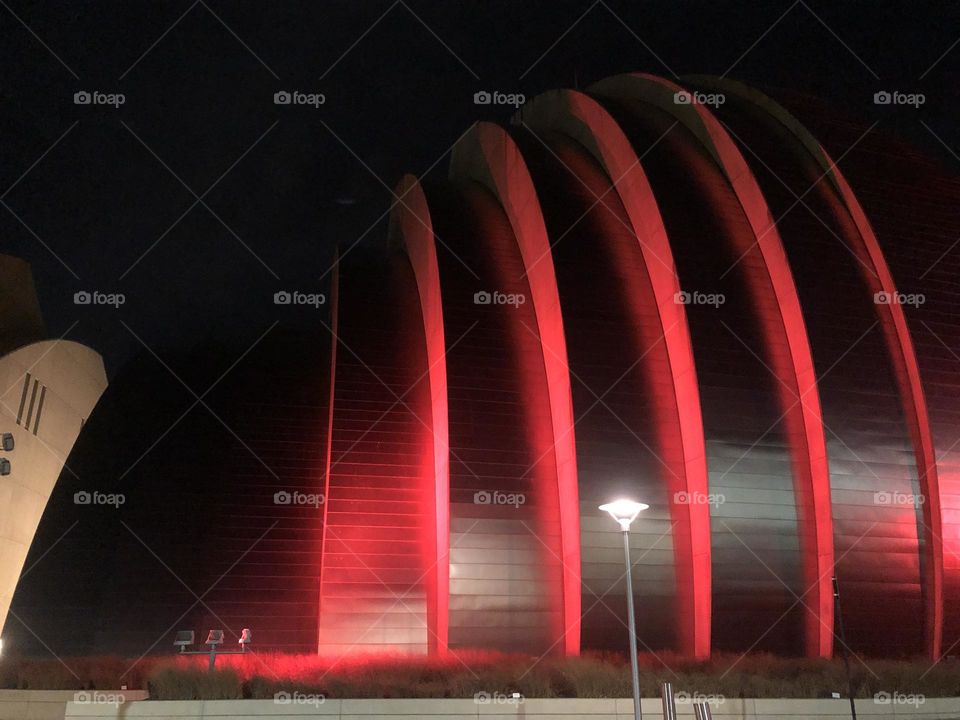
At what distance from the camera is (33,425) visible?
2392 centimetres

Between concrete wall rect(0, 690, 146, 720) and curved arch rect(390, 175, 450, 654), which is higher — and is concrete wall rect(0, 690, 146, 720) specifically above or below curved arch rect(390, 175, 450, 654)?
below

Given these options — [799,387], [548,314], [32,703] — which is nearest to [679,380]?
[799,387]

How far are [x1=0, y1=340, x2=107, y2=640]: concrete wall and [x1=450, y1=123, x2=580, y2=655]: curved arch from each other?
14.8 m

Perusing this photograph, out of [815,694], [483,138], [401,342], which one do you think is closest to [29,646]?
[401,342]

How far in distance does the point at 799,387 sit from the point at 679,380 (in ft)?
9.41

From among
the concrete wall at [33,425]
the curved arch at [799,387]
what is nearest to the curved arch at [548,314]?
the curved arch at [799,387]

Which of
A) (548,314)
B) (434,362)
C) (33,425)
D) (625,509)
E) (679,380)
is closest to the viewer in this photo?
(625,509)

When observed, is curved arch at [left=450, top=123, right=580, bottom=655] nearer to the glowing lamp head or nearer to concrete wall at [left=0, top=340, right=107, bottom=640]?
the glowing lamp head

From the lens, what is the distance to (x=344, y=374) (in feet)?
75.5

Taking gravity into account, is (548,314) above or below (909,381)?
above

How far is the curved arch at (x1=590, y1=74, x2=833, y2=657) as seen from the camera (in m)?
17.8

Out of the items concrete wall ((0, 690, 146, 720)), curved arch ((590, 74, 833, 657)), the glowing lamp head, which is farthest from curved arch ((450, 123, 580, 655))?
concrete wall ((0, 690, 146, 720))

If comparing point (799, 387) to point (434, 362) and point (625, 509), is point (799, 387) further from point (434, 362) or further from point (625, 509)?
point (434, 362)

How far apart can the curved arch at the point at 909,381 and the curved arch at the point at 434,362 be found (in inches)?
430
